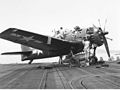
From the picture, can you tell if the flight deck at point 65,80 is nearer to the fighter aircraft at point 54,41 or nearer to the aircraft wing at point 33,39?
the aircraft wing at point 33,39

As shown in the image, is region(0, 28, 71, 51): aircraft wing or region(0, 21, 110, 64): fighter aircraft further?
region(0, 21, 110, 64): fighter aircraft

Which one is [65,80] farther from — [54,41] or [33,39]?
[33,39]

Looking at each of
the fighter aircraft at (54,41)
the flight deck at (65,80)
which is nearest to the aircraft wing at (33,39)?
the fighter aircraft at (54,41)

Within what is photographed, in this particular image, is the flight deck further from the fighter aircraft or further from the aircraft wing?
the fighter aircraft

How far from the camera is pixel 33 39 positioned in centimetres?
2631

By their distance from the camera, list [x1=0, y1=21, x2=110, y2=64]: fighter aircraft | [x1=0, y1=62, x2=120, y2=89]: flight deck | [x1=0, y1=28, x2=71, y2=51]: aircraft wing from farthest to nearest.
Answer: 1. [x1=0, y1=21, x2=110, y2=64]: fighter aircraft
2. [x1=0, y1=28, x2=71, y2=51]: aircraft wing
3. [x1=0, y1=62, x2=120, y2=89]: flight deck

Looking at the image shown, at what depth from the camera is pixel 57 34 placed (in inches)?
1282

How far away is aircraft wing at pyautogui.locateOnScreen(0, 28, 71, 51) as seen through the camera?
24.9 metres

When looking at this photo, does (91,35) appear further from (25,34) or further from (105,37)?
(25,34)

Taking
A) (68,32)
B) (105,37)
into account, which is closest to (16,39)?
(68,32)

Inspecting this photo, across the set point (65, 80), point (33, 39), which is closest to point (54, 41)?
point (33, 39)

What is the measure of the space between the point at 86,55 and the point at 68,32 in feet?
19.1

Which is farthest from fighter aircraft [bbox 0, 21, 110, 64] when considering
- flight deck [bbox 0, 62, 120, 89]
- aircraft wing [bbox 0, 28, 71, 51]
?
flight deck [bbox 0, 62, 120, 89]

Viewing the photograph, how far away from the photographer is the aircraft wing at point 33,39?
24.9 metres
